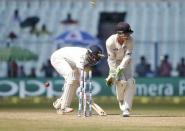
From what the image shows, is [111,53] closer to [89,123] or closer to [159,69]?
[89,123]

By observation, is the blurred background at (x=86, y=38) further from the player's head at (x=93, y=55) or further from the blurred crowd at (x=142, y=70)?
the player's head at (x=93, y=55)

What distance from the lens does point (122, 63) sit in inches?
658

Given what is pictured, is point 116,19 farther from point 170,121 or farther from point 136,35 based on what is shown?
point 170,121

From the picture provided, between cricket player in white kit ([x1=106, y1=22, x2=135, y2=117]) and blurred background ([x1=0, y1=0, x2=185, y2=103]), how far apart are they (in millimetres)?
12280

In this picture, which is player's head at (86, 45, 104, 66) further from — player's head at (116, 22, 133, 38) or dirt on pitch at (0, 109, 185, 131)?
dirt on pitch at (0, 109, 185, 131)

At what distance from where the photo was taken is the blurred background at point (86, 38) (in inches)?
1170

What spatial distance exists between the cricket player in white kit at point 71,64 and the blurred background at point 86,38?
1151 cm

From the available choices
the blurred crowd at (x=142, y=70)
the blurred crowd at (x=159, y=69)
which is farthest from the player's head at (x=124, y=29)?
the blurred crowd at (x=159, y=69)

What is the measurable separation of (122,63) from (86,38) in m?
15.9

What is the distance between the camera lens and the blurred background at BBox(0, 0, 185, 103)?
29.7m

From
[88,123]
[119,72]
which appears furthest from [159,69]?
[88,123]

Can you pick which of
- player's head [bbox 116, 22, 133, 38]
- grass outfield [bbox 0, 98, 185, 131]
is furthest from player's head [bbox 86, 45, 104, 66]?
grass outfield [bbox 0, 98, 185, 131]

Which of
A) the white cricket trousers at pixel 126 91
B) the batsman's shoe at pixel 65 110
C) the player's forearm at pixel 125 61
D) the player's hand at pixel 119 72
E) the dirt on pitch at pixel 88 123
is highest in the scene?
the player's forearm at pixel 125 61

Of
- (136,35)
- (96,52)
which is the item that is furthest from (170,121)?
(136,35)
